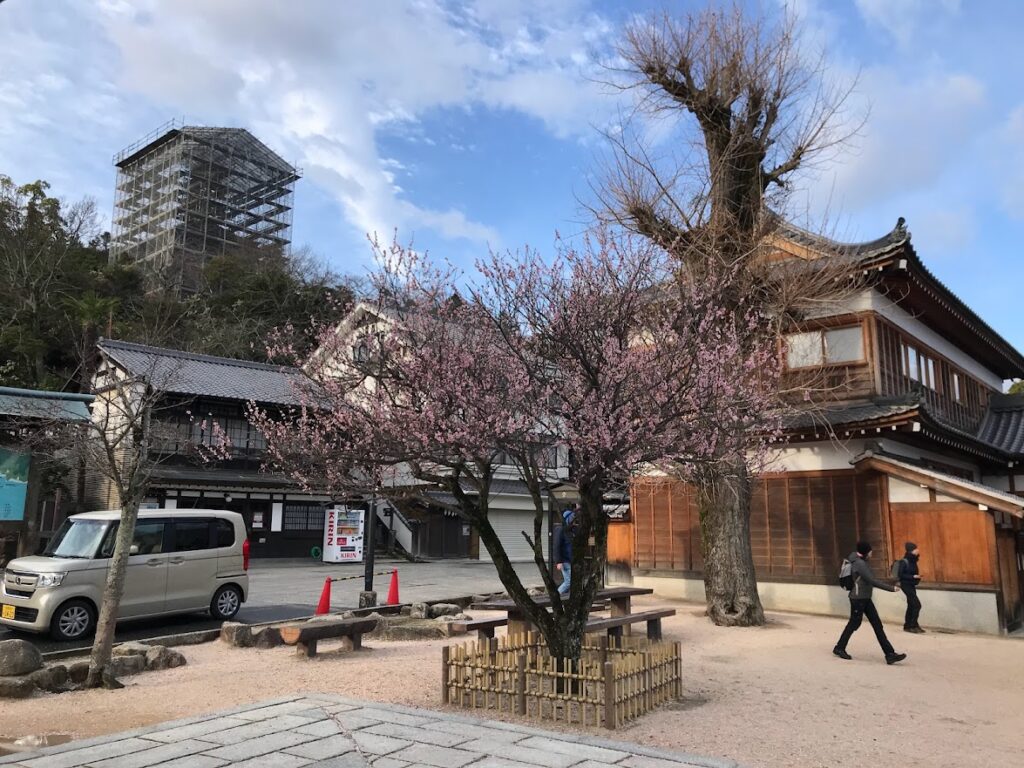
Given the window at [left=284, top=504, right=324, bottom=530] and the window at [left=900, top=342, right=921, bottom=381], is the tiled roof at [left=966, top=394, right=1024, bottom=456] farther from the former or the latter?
the window at [left=284, top=504, right=324, bottom=530]

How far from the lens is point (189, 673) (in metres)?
8.55

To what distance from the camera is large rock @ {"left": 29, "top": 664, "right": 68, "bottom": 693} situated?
7293 mm

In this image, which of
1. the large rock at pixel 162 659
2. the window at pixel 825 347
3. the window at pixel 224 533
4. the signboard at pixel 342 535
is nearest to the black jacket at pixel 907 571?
the window at pixel 825 347

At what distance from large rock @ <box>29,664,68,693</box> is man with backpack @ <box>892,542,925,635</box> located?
12.0m

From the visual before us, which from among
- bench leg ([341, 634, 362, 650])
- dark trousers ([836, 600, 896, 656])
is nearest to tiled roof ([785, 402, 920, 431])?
dark trousers ([836, 600, 896, 656])

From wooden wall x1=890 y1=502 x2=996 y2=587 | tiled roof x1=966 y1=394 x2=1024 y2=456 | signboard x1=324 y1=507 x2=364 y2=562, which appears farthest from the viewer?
signboard x1=324 y1=507 x2=364 y2=562

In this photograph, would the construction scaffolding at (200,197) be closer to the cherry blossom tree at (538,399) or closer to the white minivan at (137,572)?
the white minivan at (137,572)

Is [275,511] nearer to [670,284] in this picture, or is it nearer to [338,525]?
[338,525]

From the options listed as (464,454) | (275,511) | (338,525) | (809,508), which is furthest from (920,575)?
(275,511)

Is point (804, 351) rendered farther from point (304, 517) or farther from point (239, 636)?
point (304, 517)

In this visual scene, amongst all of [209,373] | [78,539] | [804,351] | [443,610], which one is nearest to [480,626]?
[443,610]

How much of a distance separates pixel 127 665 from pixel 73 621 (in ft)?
9.42

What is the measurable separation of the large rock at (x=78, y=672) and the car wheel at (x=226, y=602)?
15.6ft

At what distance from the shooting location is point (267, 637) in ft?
34.2
